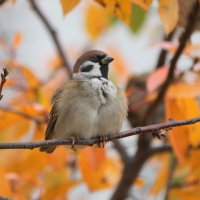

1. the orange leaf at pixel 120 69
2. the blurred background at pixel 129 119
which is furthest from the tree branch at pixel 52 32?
the orange leaf at pixel 120 69

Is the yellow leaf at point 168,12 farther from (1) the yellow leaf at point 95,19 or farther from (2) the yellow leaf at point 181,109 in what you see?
(1) the yellow leaf at point 95,19

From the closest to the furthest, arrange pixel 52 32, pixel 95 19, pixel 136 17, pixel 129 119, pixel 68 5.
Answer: pixel 68 5
pixel 136 17
pixel 52 32
pixel 129 119
pixel 95 19

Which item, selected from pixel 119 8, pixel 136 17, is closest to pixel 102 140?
pixel 119 8

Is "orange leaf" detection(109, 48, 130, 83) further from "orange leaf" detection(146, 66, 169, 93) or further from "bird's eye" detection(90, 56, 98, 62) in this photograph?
"orange leaf" detection(146, 66, 169, 93)

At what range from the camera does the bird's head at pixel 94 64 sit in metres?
3.25

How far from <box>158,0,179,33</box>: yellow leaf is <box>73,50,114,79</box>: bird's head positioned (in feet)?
2.98

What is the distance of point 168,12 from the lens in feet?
7.64

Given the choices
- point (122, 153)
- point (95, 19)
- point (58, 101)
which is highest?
point (95, 19)

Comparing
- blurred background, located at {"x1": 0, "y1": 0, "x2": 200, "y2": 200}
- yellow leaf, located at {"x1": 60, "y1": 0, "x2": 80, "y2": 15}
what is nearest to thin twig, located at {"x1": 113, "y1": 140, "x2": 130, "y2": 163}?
blurred background, located at {"x1": 0, "y1": 0, "x2": 200, "y2": 200}

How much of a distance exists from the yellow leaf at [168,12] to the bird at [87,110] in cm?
73

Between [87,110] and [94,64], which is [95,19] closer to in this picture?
[94,64]

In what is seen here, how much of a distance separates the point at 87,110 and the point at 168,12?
78cm

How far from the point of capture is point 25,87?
3643 millimetres

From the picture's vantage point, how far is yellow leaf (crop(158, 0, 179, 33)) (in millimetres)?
2295
